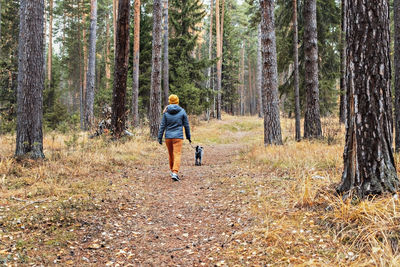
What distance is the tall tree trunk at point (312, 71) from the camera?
10281 millimetres

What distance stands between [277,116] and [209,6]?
24.8m

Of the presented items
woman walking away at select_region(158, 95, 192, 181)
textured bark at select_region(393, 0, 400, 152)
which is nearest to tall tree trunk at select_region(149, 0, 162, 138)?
woman walking away at select_region(158, 95, 192, 181)

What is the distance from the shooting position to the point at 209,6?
2992cm

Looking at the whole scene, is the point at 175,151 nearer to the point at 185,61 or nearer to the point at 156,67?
the point at 156,67

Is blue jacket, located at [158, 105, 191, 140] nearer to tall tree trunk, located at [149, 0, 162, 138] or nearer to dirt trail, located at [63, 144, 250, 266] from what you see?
dirt trail, located at [63, 144, 250, 266]

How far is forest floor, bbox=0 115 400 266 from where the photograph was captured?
9.38 ft

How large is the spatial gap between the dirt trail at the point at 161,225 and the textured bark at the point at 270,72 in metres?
3.40

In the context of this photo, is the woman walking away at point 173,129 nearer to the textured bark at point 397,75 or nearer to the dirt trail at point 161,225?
the dirt trail at point 161,225

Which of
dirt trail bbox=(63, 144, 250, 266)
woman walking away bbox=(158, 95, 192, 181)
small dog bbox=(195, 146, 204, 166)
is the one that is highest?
woman walking away bbox=(158, 95, 192, 181)

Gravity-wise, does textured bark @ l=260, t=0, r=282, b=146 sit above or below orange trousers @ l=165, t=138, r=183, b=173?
above

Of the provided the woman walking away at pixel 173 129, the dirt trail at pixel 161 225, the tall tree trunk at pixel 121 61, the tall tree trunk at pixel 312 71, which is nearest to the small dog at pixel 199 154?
the woman walking away at pixel 173 129

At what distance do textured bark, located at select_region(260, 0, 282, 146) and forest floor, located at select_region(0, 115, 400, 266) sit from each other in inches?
96.8

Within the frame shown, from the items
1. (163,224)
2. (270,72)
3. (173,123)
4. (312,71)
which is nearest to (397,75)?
(270,72)

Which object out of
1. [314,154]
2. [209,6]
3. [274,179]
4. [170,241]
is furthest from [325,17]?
[209,6]
